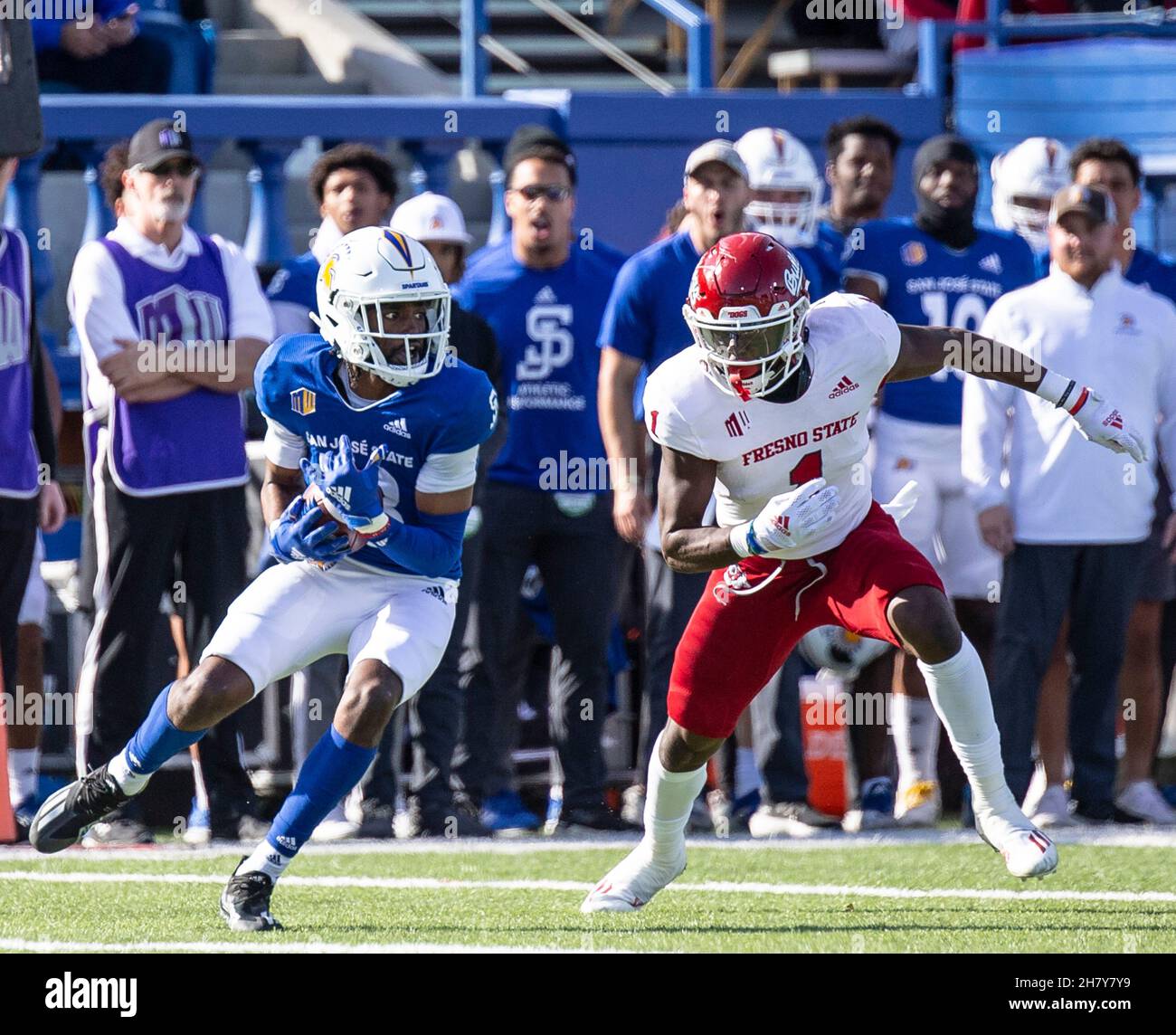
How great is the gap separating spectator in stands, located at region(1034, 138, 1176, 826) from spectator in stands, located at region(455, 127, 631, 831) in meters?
1.63

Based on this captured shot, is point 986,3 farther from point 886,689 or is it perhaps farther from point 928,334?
point 928,334

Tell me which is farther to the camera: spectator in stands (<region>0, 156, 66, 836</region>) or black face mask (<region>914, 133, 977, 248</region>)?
black face mask (<region>914, 133, 977, 248</region>)

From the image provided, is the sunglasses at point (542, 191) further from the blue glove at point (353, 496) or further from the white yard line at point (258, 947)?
the white yard line at point (258, 947)

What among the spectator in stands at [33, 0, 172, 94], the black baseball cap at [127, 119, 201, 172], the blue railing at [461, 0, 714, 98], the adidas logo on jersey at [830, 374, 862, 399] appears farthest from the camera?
the blue railing at [461, 0, 714, 98]

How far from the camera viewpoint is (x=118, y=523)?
23.9 ft

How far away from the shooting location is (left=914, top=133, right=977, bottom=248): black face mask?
815 cm

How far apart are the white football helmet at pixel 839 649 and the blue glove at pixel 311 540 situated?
258 centimetres

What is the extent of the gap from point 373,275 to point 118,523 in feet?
6.62

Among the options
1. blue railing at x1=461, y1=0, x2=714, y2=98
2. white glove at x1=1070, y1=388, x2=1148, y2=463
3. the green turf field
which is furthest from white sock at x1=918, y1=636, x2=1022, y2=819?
blue railing at x1=461, y1=0, x2=714, y2=98

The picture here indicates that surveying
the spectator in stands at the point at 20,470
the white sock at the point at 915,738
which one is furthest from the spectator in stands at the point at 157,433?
the white sock at the point at 915,738

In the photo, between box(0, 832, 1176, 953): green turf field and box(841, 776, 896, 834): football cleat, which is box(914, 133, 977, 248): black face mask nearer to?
box(841, 776, 896, 834): football cleat
